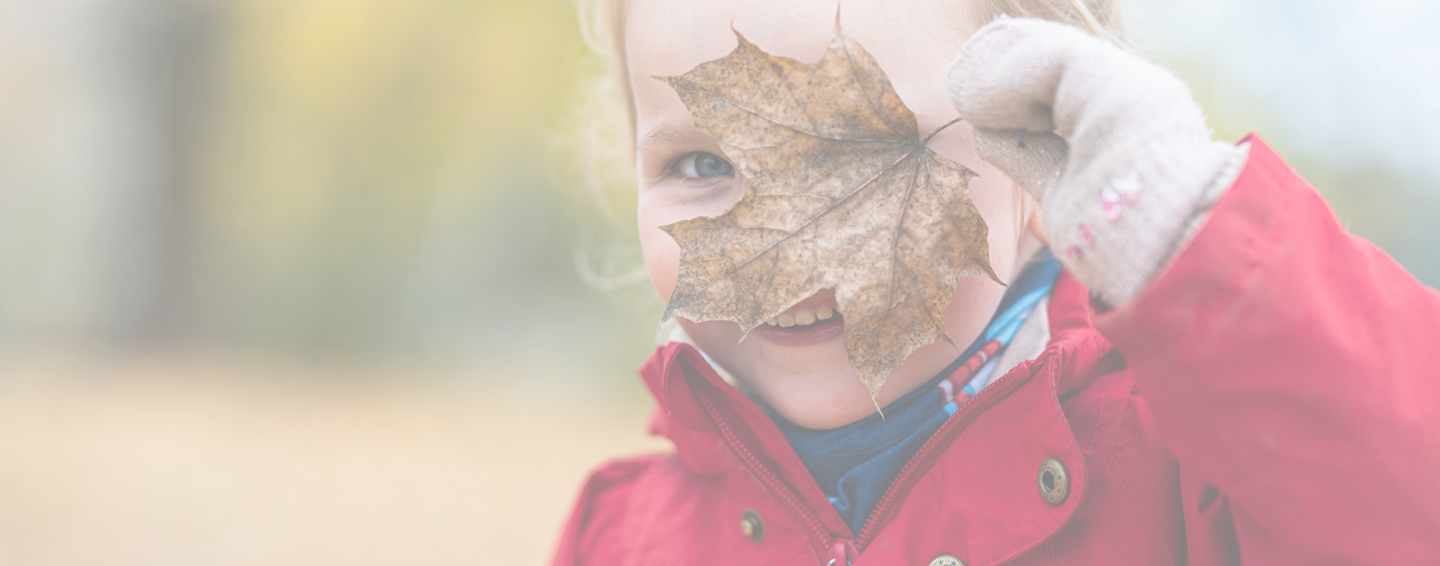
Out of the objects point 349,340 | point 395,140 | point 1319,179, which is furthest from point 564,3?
point 1319,179

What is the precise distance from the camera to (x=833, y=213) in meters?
1.05

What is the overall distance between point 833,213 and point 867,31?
251mm

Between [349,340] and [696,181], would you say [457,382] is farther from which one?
[696,181]

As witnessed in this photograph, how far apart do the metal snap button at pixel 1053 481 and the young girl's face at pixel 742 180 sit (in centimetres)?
22

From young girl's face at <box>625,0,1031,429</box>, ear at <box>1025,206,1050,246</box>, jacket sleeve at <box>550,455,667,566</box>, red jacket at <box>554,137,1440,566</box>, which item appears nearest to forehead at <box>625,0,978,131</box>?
young girl's face at <box>625,0,1031,429</box>

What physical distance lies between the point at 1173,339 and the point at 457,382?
9.52 m

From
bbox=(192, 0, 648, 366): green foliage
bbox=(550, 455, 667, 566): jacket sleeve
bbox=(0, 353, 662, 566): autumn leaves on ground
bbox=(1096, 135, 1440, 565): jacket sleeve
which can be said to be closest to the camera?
bbox=(1096, 135, 1440, 565): jacket sleeve

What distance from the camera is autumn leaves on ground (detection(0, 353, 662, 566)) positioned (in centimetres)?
528

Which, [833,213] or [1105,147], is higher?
[1105,147]

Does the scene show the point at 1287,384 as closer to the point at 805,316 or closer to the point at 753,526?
the point at 805,316

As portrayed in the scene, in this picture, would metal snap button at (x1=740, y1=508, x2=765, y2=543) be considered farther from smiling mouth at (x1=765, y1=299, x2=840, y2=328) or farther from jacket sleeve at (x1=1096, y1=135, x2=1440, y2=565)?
jacket sleeve at (x1=1096, y1=135, x2=1440, y2=565)

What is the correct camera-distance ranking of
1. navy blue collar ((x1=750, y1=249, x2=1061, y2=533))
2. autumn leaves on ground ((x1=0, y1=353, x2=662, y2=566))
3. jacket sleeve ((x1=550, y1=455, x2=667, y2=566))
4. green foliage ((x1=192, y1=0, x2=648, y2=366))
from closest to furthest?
navy blue collar ((x1=750, y1=249, x2=1061, y2=533)), jacket sleeve ((x1=550, y1=455, x2=667, y2=566)), autumn leaves on ground ((x1=0, y1=353, x2=662, y2=566)), green foliage ((x1=192, y1=0, x2=648, y2=366))

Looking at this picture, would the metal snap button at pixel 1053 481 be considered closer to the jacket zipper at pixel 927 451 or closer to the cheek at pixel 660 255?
the jacket zipper at pixel 927 451

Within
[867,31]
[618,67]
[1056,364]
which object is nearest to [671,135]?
[867,31]
